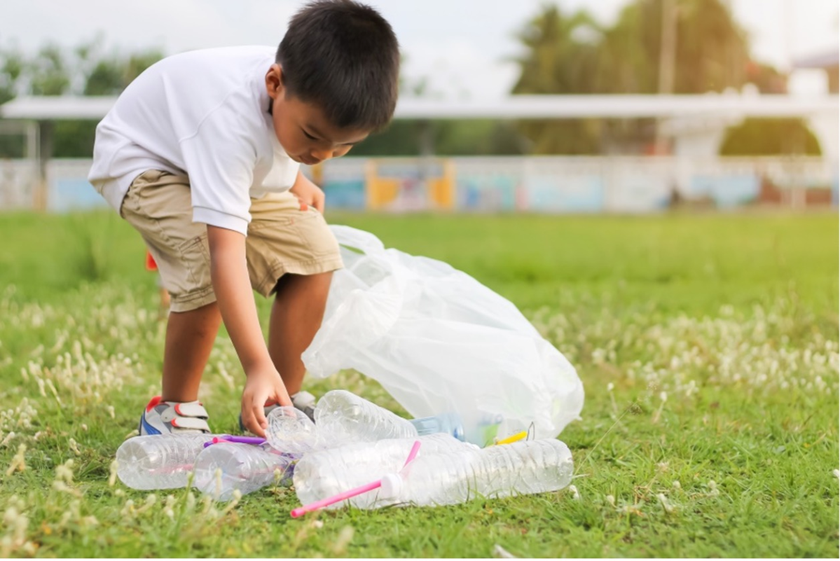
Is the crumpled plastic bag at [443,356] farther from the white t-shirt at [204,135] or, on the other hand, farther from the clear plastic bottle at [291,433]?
the white t-shirt at [204,135]

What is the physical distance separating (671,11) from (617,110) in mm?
21279

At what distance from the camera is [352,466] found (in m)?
2.40

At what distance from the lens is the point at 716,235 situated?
1398cm

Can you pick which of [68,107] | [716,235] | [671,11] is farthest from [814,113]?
[68,107]

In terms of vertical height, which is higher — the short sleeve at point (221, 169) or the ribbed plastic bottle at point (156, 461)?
the short sleeve at point (221, 169)

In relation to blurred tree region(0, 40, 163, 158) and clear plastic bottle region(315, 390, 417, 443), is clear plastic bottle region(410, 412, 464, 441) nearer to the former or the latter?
clear plastic bottle region(315, 390, 417, 443)

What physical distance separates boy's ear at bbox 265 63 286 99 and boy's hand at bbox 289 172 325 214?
0.68m

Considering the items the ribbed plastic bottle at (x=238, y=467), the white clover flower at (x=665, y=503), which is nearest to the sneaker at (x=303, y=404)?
the ribbed plastic bottle at (x=238, y=467)

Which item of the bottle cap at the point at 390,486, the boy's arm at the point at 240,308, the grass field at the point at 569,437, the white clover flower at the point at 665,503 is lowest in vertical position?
the grass field at the point at 569,437

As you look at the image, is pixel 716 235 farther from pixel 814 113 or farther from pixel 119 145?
pixel 814 113

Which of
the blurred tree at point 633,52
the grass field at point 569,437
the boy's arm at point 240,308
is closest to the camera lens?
the grass field at point 569,437

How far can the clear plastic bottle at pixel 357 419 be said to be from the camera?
109 inches

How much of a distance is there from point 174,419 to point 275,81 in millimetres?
1028

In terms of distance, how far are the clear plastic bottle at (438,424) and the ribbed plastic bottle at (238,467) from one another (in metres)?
0.53
